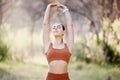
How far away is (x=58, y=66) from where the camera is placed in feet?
6.15

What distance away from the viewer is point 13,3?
3232mm

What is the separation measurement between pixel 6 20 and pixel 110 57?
3.84 ft

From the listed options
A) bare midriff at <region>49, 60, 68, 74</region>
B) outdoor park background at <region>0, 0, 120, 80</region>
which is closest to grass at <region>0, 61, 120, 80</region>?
outdoor park background at <region>0, 0, 120, 80</region>

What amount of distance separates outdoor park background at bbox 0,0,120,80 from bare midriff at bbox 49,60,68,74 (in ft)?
4.26

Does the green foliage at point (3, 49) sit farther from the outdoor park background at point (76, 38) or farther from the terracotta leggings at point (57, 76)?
the terracotta leggings at point (57, 76)

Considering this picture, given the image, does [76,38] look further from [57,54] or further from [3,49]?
[57,54]

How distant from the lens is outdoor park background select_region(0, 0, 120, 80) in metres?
3.18

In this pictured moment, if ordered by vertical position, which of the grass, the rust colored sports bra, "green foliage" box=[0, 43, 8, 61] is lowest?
the grass

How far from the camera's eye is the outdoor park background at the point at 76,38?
125 inches

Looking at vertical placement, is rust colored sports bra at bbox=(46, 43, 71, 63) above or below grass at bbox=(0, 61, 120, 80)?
above

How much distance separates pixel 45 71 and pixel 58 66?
1.31 m

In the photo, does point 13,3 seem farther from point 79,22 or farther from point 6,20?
point 79,22

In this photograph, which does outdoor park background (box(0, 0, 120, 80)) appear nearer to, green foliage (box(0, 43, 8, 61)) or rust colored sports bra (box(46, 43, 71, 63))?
green foliage (box(0, 43, 8, 61))

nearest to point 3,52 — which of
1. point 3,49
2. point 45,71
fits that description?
point 3,49
